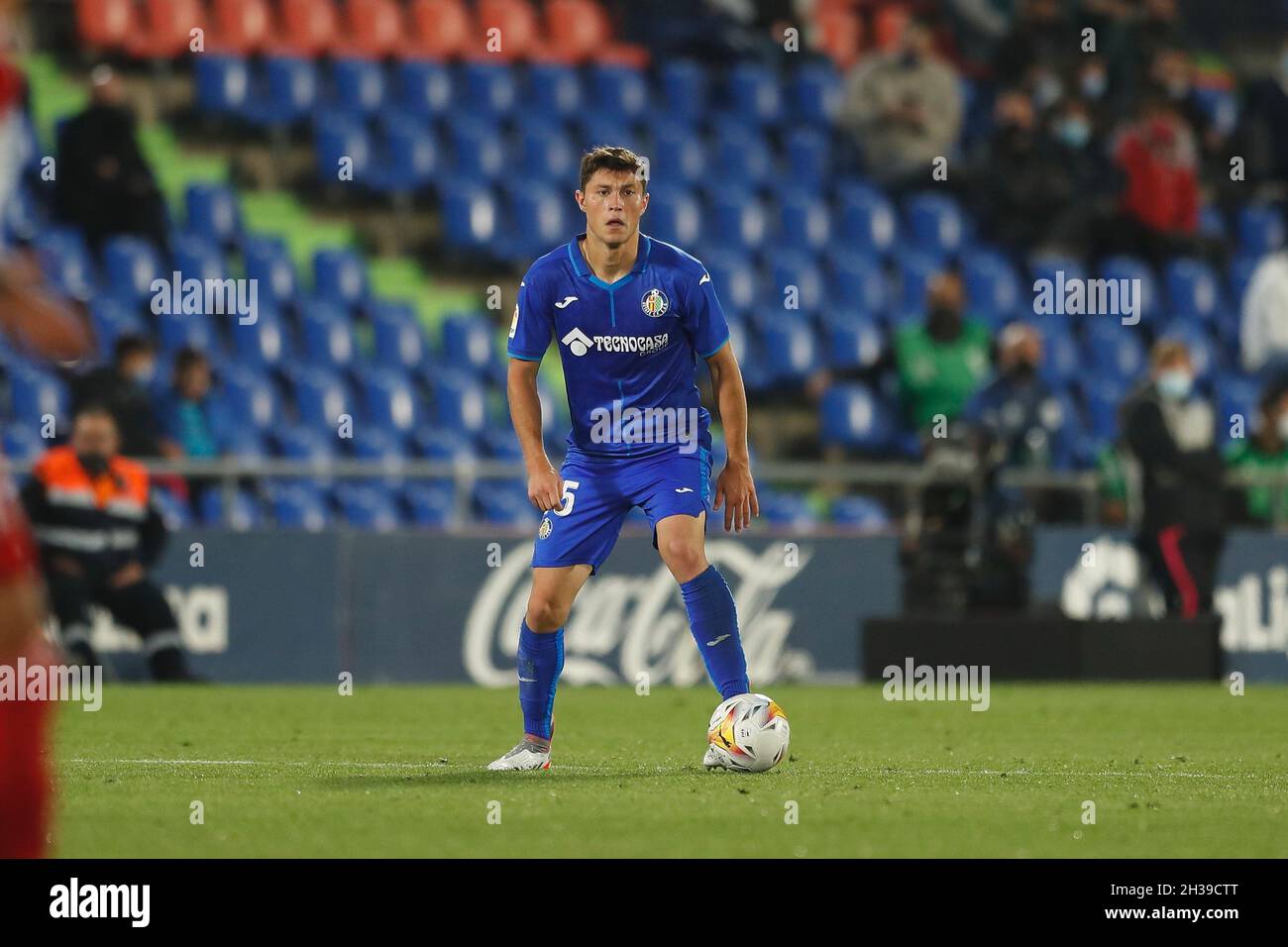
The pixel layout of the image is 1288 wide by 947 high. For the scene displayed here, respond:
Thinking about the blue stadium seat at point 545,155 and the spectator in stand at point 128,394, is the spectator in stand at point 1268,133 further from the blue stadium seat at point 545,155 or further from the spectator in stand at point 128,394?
the spectator in stand at point 128,394

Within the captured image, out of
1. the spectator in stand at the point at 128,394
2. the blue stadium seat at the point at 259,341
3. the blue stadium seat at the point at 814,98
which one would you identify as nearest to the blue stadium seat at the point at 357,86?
the blue stadium seat at the point at 259,341

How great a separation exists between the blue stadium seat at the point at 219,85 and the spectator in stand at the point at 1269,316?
8764 mm

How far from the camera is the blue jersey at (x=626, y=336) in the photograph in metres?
8.11

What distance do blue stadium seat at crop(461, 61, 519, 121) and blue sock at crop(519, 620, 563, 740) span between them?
11.7 metres

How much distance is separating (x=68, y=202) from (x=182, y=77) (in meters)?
2.60

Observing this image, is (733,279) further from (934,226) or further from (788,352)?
(934,226)

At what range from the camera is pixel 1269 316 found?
19.2 m

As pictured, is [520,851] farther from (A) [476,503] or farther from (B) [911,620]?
(A) [476,503]

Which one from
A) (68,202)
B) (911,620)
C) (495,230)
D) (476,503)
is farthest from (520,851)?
(495,230)

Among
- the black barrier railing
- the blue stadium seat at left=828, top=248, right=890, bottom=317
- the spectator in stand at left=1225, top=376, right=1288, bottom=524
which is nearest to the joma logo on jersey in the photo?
the black barrier railing

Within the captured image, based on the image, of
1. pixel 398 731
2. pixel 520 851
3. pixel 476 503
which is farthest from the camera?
pixel 476 503

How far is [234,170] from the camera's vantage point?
718 inches

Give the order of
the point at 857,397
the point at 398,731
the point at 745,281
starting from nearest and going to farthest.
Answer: the point at 398,731 < the point at 857,397 < the point at 745,281

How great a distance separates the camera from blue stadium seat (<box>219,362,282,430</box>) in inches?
619
